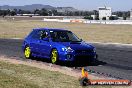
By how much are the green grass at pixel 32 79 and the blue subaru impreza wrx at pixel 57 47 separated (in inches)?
87.6

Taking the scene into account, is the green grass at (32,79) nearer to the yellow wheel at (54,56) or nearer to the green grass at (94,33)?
the yellow wheel at (54,56)

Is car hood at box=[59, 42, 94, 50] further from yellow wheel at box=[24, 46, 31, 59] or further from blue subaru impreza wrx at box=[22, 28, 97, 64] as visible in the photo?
yellow wheel at box=[24, 46, 31, 59]

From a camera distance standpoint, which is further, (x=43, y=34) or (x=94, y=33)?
(x=94, y=33)

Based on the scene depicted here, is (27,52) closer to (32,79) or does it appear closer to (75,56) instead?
(75,56)

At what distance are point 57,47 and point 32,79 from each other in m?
4.71

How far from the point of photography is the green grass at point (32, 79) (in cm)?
1087

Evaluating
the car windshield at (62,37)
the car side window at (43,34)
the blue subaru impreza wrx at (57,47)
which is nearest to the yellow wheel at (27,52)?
the blue subaru impreza wrx at (57,47)

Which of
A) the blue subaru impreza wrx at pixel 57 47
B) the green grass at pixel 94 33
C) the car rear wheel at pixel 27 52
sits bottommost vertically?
the green grass at pixel 94 33

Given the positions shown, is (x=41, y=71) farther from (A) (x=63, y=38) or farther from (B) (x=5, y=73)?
(A) (x=63, y=38)

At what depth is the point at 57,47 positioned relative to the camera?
16.6 meters

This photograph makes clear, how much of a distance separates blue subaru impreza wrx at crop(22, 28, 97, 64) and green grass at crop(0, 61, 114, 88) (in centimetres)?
223

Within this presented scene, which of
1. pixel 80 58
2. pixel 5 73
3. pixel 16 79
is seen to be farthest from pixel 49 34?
pixel 16 79

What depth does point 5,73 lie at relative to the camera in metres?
13.2

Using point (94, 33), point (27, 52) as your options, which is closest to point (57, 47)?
point (27, 52)
